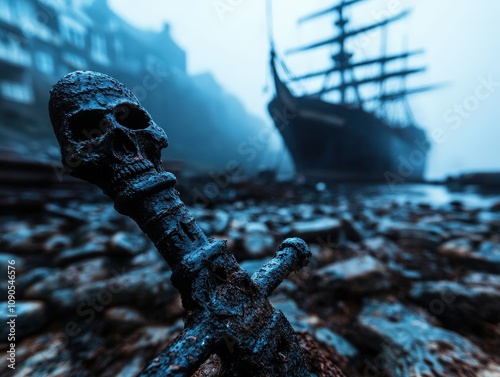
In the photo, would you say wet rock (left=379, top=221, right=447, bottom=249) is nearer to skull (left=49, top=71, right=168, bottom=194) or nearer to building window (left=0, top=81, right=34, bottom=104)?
skull (left=49, top=71, right=168, bottom=194)

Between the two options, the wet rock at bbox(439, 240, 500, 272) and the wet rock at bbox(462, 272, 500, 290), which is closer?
the wet rock at bbox(462, 272, 500, 290)

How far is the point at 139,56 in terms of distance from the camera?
3828 cm

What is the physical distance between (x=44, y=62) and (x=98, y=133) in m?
35.6

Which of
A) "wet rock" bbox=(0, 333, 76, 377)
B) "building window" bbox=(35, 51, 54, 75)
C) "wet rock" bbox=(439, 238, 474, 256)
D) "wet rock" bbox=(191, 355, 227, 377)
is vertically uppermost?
"building window" bbox=(35, 51, 54, 75)

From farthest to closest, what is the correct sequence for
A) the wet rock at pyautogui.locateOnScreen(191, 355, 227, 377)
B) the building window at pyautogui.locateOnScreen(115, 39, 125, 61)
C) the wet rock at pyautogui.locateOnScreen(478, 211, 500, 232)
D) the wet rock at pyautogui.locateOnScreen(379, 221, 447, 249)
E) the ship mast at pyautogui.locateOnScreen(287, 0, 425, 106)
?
1. the building window at pyautogui.locateOnScreen(115, 39, 125, 61)
2. the ship mast at pyautogui.locateOnScreen(287, 0, 425, 106)
3. the wet rock at pyautogui.locateOnScreen(478, 211, 500, 232)
4. the wet rock at pyautogui.locateOnScreen(379, 221, 447, 249)
5. the wet rock at pyautogui.locateOnScreen(191, 355, 227, 377)

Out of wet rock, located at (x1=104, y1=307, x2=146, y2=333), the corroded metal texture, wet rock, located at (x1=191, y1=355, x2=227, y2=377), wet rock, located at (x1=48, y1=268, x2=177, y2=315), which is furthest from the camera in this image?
wet rock, located at (x1=48, y1=268, x2=177, y2=315)

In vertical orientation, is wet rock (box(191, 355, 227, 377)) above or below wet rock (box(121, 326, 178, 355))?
above

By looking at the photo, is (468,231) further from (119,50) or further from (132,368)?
(119,50)

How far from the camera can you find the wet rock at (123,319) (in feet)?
4.90

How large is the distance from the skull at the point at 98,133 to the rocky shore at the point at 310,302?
71cm

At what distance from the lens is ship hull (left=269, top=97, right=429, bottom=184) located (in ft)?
45.0

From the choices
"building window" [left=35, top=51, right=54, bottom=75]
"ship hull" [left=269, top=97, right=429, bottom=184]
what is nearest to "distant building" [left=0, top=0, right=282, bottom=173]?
"building window" [left=35, top=51, right=54, bottom=75]

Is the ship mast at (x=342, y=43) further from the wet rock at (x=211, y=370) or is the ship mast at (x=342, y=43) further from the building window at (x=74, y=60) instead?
the building window at (x=74, y=60)

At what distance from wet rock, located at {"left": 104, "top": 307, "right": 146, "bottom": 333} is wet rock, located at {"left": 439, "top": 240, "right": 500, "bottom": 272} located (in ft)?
9.25
